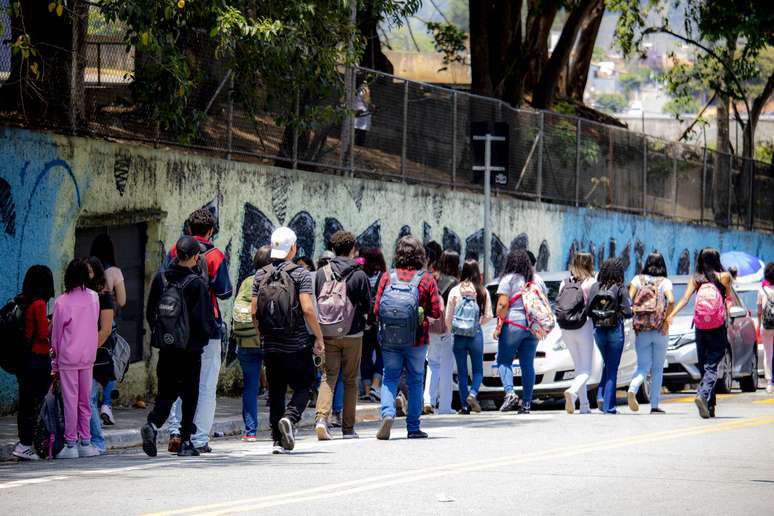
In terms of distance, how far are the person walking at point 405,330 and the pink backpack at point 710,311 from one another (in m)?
3.65

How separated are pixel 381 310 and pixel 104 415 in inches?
109

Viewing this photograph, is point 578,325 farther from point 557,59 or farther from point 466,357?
point 557,59

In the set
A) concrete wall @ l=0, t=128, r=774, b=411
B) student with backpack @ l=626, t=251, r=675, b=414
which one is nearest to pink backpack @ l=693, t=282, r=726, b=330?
student with backpack @ l=626, t=251, r=675, b=414

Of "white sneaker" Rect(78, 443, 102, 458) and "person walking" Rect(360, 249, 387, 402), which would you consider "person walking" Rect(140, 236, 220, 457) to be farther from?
"person walking" Rect(360, 249, 387, 402)

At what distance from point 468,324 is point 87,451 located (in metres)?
5.21

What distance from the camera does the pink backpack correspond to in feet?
51.5

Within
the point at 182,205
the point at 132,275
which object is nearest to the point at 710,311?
the point at 182,205

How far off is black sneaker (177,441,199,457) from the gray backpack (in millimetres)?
1710

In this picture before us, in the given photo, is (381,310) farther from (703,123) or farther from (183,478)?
(703,123)

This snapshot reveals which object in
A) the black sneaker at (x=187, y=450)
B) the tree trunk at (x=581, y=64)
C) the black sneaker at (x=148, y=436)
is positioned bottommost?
the black sneaker at (x=187, y=450)

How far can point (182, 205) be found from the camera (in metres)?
17.0

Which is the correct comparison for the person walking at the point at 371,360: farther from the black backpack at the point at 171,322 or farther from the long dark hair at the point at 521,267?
the black backpack at the point at 171,322

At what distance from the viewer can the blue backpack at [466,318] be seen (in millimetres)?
16203

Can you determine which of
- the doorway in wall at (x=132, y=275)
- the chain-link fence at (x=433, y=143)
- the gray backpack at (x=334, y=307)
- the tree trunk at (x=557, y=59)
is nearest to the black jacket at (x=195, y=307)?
the gray backpack at (x=334, y=307)
